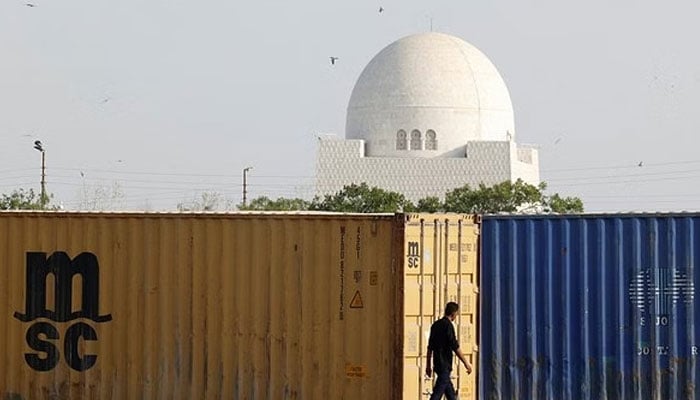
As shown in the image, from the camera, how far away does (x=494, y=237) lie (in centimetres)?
2167

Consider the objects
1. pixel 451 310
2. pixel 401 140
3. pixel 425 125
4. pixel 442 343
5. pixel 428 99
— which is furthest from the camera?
pixel 401 140

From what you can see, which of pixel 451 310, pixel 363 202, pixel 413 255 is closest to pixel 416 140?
pixel 363 202

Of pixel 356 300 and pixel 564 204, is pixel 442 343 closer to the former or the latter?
pixel 356 300

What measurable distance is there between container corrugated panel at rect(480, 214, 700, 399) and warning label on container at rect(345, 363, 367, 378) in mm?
1682

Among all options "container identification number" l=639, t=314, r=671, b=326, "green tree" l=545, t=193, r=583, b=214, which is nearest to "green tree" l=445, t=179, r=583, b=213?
"green tree" l=545, t=193, r=583, b=214

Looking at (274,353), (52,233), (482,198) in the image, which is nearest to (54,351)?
(52,233)

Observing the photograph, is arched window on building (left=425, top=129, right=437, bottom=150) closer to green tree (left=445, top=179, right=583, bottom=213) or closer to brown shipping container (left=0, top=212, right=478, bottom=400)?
green tree (left=445, top=179, right=583, bottom=213)

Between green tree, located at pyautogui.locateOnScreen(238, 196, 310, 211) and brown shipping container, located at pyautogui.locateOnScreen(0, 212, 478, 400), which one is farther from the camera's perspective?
green tree, located at pyautogui.locateOnScreen(238, 196, 310, 211)

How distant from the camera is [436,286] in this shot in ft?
69.7

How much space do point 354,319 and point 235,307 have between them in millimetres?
1607

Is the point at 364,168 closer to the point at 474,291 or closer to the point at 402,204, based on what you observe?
the point at 402,204

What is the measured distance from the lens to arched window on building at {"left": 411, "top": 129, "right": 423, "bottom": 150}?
99.6m

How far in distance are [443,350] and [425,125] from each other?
261 ft

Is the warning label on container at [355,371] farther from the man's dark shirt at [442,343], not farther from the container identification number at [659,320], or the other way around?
the container identification number at [659,320]
